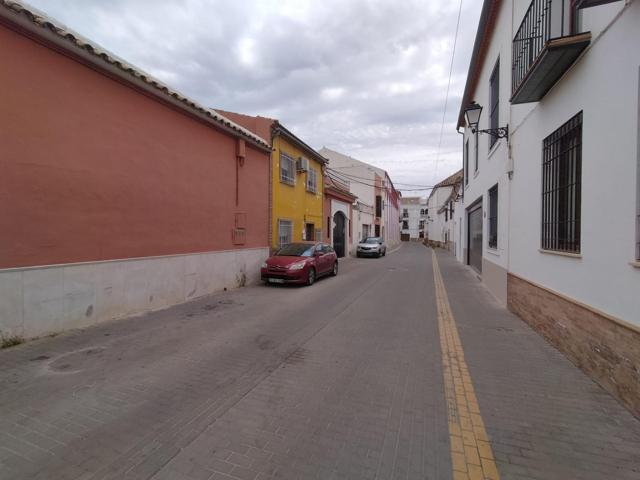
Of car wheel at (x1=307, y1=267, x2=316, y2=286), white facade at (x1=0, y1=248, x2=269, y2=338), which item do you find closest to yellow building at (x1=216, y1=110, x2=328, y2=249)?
car wheel at (x1=307, y1=267, x2=316, y2=286)

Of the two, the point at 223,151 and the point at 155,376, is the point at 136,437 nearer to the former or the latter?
the point at 155,376

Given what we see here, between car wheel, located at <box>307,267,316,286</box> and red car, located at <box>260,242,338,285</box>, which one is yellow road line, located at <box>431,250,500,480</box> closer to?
red car, located at <box>260,242,338,285</box>

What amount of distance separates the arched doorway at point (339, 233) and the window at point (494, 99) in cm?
1276

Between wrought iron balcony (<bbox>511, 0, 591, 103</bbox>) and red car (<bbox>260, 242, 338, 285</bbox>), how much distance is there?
22.7ft

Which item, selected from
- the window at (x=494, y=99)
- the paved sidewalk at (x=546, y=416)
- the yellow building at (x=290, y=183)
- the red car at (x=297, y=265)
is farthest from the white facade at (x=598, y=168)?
the yellow building at (x=290, y=183)

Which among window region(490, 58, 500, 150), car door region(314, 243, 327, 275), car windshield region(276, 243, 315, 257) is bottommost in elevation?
car door region(314, 243, 327, 275)

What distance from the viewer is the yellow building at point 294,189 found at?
12.9 metres

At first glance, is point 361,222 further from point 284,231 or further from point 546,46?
point 546,46

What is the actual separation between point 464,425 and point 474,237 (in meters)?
13.1

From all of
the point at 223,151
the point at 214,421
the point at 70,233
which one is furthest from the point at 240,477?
the point at 223,151

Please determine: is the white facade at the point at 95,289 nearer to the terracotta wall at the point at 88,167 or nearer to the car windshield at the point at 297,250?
the terracotta wall at the point at 88,167

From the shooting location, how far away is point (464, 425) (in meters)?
2.91

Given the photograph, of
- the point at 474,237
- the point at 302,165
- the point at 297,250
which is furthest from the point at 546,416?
the point at 302,165

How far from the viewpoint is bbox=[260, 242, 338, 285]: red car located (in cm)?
1025
